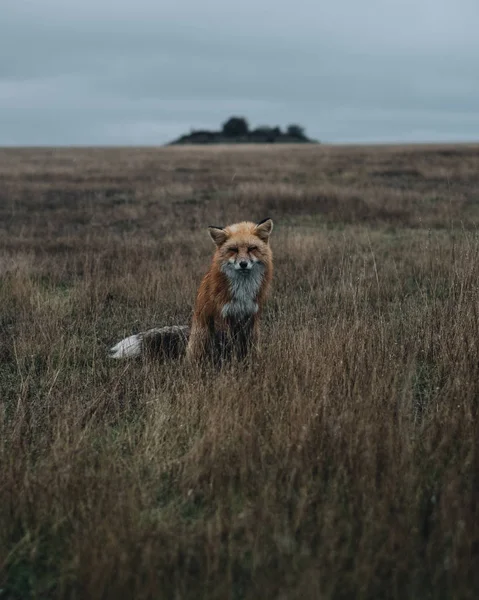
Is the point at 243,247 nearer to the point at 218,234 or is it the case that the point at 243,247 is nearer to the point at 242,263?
the point at 242,263

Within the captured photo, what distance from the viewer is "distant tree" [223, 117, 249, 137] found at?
358 ft

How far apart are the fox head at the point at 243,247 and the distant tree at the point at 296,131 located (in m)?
109

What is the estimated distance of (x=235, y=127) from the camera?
10975 centimetres

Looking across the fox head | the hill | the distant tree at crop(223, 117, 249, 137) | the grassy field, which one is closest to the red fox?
the fox head

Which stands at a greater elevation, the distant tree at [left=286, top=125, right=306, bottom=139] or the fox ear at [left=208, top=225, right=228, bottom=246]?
the distant tree at [left=286, top=125, right=306, bottom=139]

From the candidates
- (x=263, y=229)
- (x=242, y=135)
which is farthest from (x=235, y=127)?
(x=263, y=229)

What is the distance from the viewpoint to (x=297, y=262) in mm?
10102

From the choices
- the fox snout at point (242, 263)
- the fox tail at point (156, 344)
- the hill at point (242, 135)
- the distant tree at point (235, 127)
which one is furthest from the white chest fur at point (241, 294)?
the distant tree at point (235, 127)

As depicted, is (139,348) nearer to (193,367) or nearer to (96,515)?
(193,367)

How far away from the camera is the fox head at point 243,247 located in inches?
217

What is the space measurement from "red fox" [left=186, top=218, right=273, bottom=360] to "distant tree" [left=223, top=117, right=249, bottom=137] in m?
106

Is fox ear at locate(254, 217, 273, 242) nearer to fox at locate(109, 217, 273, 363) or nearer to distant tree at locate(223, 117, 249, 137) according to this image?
fox at locate(109, 217, 273, 363)

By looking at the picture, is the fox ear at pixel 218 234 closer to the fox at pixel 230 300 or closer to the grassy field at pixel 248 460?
the fox at pixel 230 300

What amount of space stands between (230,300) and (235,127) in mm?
108345
